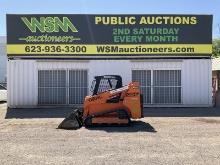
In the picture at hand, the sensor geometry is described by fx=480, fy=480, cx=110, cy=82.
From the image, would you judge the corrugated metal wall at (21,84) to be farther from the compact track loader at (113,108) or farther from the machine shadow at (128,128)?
the machine shadow at (128,128)

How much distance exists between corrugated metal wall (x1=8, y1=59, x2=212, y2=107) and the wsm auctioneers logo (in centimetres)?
166

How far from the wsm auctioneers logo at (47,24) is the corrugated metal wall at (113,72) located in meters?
1.66

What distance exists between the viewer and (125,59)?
2506 centimetres

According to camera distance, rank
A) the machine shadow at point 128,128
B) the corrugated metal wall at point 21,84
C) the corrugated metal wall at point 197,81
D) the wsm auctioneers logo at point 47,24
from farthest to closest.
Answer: the corrugated metal wall at point 197,81, the wsm auctioneers logo at point 47,24, the corrugated metal wall at point 21,84, the machine shadow at point 128,128

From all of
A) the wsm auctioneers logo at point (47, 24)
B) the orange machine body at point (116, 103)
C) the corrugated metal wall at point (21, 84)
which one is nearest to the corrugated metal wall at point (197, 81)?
the wsm auctioneers logo at point (47, 24)

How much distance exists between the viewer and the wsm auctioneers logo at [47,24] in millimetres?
24906

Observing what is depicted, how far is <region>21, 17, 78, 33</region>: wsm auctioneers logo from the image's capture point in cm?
2491

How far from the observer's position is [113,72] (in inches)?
984

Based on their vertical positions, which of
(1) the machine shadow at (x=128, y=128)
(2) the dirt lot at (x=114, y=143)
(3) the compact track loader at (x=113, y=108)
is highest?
(3) the compact track loader at (x=113, y=108)

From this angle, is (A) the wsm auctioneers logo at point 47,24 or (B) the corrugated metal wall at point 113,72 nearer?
(B) the corrugated metal wall at point 113,72

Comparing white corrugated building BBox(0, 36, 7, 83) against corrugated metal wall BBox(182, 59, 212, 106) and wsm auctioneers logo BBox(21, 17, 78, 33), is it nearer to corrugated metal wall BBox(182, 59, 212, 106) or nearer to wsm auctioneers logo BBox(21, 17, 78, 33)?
wsm auctioneers logo BBox(21, 17, 78, 33)

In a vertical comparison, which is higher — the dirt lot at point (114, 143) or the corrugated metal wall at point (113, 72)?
the corrugated metal wall at point (113, 72)

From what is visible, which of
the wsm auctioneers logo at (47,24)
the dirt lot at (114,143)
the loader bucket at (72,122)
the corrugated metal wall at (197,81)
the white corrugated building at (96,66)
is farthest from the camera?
the corrugated metal wall at (197,81)

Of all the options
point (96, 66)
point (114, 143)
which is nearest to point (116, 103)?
point (114, 143)
